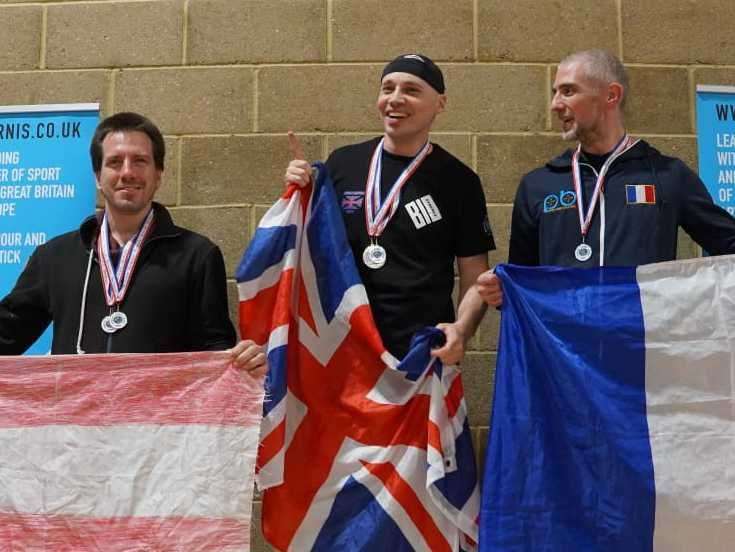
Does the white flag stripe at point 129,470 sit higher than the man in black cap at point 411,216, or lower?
lower

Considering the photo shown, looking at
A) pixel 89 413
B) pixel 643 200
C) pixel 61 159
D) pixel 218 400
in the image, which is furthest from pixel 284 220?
pixel 61 159

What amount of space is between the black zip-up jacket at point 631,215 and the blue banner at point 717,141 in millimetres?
946

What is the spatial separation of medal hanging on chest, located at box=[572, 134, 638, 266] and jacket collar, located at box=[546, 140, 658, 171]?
0.02 m

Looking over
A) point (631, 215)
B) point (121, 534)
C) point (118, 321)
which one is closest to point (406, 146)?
point (631, 215)

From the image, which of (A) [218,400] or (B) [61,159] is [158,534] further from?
(B) [61,159]

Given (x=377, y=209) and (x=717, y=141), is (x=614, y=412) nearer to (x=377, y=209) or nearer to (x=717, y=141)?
(x=377, y=209)

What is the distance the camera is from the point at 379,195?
10.7 feet

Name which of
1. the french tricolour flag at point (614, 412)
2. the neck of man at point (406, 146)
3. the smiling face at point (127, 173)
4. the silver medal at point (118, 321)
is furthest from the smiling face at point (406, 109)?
the silver medal at point (118, 321)

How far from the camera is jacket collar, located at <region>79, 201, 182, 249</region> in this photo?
334cm

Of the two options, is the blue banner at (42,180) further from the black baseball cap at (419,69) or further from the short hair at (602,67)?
the short hair at (602,67)

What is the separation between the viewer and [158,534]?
3000mm

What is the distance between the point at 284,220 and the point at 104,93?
5.01 feet

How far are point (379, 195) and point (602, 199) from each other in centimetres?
73

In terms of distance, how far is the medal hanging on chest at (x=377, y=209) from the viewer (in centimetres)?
320
